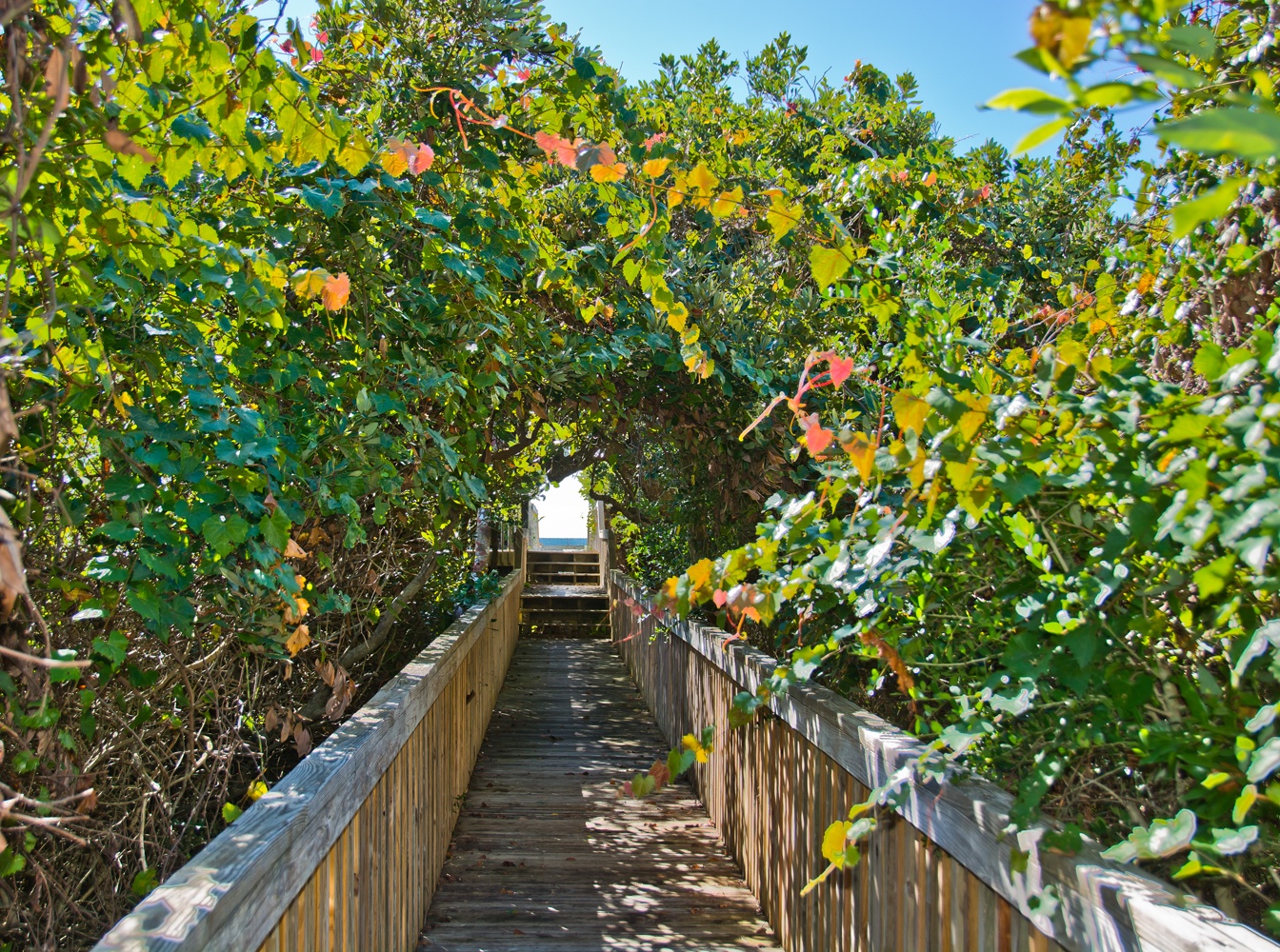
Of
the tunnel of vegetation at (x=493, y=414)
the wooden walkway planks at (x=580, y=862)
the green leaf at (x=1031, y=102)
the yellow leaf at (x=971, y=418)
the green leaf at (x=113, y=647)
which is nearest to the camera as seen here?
the green leaf at (x=1031, y=102)

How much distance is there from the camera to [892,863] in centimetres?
188

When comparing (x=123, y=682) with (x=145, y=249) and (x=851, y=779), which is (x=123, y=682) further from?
(x=851, y=779)

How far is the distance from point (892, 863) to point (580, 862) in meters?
2.09

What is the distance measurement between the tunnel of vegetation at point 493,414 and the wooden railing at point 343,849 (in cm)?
18

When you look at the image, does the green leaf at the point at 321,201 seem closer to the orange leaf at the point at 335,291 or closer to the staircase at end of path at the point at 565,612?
the orange leaf at the point at 335,291

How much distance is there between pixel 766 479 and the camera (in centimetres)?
358

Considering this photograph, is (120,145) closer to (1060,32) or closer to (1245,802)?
(1060,32)

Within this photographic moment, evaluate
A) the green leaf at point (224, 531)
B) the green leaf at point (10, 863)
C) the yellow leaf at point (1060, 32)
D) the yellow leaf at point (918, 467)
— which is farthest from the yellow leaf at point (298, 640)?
the yellow leaf at point (1060, 32)

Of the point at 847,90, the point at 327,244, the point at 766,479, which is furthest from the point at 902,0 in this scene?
the point at 847,90

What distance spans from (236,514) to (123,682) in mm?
593

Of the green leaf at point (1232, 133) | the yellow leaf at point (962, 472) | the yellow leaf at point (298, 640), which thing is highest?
the green leaf at point (1232, 133)

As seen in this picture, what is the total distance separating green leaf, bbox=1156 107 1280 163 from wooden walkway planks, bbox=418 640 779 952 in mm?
2996

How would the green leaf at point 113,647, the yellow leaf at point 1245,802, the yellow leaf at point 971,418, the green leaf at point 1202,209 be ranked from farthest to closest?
the green leaf at point 113,647
the yellow leaf at point 971,418
the yellow leaf at point 1245,802
the green leaf at point 1202,209

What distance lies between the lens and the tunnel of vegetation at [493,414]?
104 centimetres
